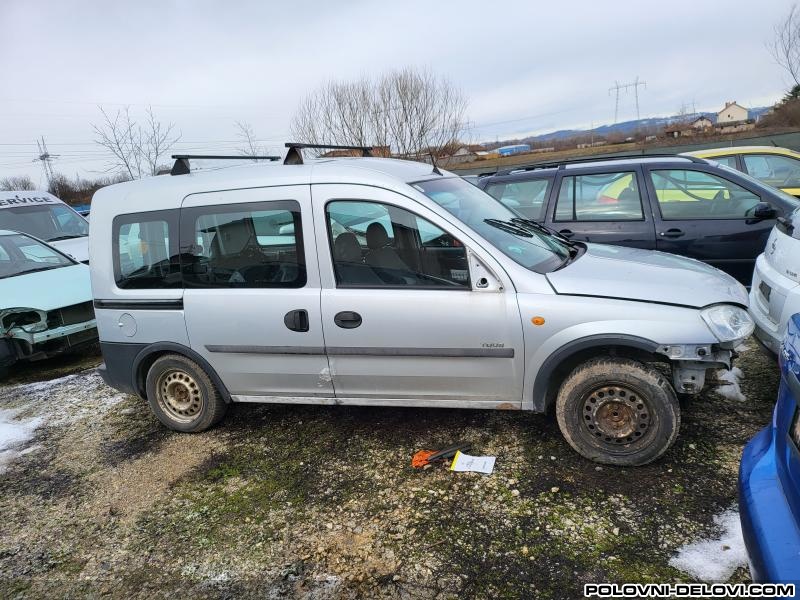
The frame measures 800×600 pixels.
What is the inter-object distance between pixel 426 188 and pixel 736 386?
278 cm

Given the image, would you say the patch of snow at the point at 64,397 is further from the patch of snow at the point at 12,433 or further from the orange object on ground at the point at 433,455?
the orange object on ground at the point at 433,455

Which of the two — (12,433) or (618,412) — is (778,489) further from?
(12,433)

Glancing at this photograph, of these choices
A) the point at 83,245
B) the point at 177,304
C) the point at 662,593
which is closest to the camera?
the point at 662,593

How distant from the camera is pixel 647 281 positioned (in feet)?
10.4

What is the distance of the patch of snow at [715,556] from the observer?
2390 millimetres

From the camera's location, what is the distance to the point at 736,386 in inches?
159

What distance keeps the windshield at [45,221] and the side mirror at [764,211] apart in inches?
385

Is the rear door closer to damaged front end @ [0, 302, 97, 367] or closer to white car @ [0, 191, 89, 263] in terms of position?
damaged front end @ [0, 302, 97, 367]

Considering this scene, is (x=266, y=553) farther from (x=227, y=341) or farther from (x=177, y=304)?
(x=177, y=304)

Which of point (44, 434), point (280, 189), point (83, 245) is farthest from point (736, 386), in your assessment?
point (83, 245)

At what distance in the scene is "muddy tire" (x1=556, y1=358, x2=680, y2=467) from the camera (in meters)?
3.07

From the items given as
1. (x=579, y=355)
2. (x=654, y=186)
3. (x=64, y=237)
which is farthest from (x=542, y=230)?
(x=64, y=237)

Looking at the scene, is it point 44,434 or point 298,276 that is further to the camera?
point 44,434

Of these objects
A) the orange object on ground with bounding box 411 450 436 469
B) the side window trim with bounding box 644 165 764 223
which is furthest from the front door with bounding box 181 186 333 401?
the side window trim with bounding box 644 165 764 223
